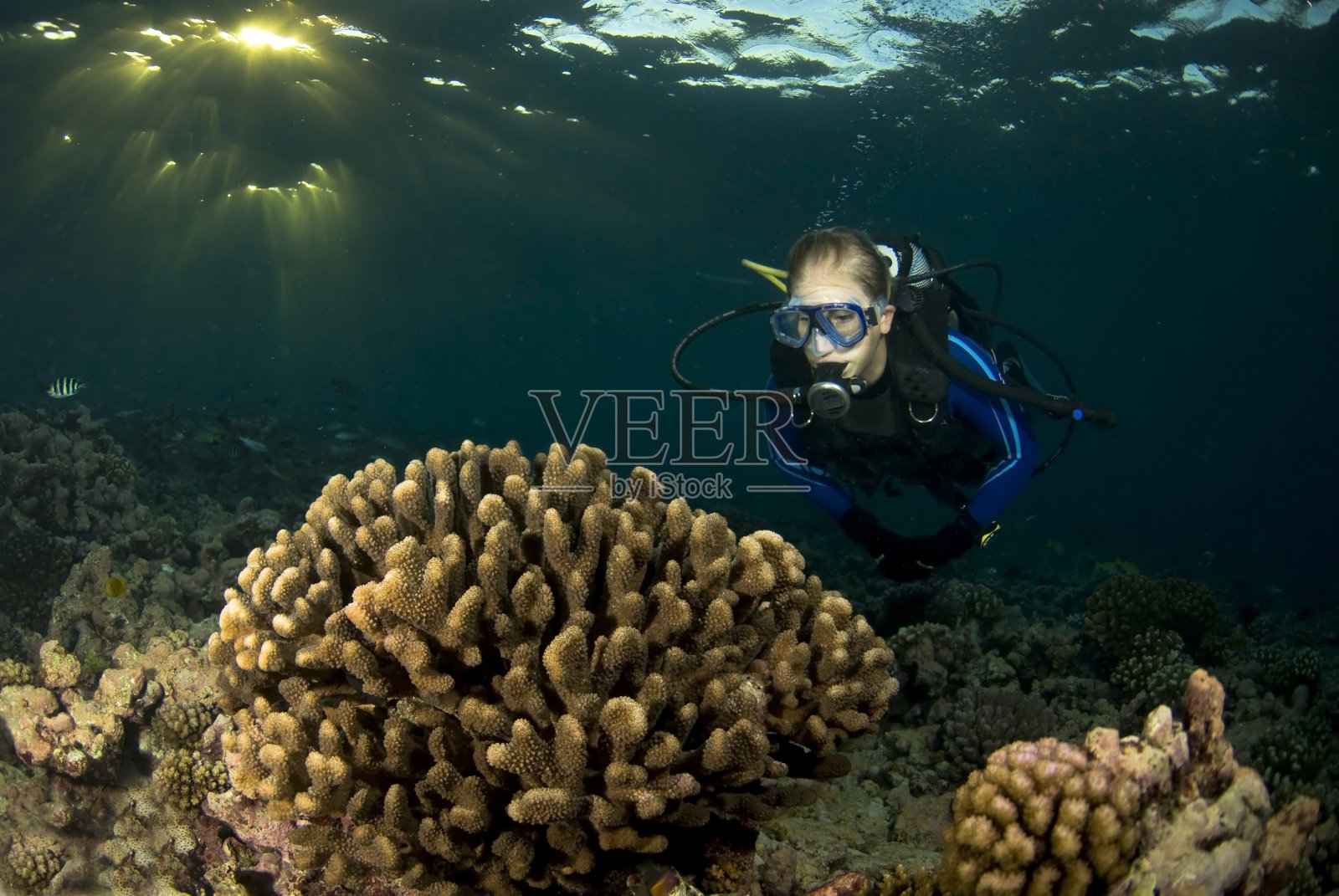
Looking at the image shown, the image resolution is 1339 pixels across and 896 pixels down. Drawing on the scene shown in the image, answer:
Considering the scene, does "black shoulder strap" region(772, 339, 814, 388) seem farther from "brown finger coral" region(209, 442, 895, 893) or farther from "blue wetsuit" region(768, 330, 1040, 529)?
"brown finger coral" region(209, 442, 895, 893)

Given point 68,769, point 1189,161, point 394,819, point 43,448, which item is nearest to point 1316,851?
point 394,819

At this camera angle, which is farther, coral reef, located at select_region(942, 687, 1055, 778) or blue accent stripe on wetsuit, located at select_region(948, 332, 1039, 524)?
blue accent stripe on wetsuit, located at select_region(948, 332, 1039, 524)

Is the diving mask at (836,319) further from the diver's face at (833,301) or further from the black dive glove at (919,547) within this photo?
the black dive glove at (919,547)

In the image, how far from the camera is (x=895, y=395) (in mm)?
5742

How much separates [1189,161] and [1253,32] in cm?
A: 791

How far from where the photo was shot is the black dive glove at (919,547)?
5.05 metres

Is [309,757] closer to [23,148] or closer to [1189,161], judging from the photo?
[1189,161]

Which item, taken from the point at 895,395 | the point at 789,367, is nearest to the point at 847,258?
the point at 789,367

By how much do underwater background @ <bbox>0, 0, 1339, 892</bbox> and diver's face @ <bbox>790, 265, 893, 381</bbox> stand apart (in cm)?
279

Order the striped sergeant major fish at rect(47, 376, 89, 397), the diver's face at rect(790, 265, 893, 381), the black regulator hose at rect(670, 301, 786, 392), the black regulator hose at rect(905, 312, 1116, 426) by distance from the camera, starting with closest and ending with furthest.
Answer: the black regulator hose at rect(905, 312, 1116, 426) < the diver's face at rect(790, 265, 893, 381) < the black regulator hose at rect(670, 301, 786, 392) < the striped sergeant major fish at rect(47, 376, 89, 397)

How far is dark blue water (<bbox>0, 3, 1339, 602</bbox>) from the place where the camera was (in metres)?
18.6

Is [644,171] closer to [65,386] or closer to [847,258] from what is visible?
[65,386]

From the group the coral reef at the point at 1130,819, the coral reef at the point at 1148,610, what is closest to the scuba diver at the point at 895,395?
the coral reef at the point at 1148,610

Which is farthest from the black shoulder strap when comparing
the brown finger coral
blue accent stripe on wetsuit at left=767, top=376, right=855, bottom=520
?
the brown finger coral
